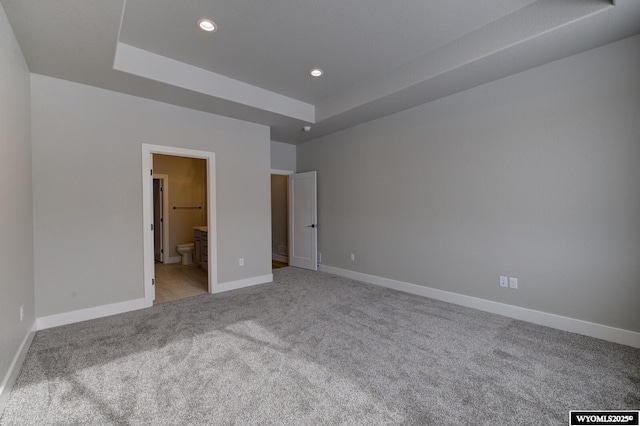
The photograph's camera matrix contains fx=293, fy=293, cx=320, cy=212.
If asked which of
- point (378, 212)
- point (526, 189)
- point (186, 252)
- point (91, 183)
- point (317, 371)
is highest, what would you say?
point (91, 183)

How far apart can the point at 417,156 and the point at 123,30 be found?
3.60 m

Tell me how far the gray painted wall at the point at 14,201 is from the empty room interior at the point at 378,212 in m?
0.03

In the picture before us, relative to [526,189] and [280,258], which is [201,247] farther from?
[526,189]

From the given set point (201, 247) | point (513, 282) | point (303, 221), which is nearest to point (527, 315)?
point (513, 282)

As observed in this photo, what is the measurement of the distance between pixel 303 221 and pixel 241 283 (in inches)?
73.0

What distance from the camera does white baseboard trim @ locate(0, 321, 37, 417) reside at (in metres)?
1.80

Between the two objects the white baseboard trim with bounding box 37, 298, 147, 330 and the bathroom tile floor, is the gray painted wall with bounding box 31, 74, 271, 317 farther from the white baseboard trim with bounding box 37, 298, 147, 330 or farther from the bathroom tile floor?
the bathroom tile floor

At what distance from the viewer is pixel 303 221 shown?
5.89 meters

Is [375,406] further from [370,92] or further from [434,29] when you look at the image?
[370,92]

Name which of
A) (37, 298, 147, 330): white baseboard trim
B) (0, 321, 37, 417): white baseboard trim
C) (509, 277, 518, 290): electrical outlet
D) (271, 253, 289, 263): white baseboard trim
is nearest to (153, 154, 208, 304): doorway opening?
(271, 253, 289, 263): white baseboard trim

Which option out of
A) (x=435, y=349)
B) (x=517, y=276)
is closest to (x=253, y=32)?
(x=435, y=349)

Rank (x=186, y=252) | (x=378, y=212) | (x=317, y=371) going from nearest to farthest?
1. (x=317, y=371)
2. (x=378, y=212)
3. (x=186, y=252)

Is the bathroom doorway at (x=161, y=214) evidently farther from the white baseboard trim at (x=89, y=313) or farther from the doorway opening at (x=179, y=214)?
the white baseboard trim at (x=89, y=313)

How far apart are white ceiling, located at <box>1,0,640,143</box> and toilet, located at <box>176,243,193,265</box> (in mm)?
3594
